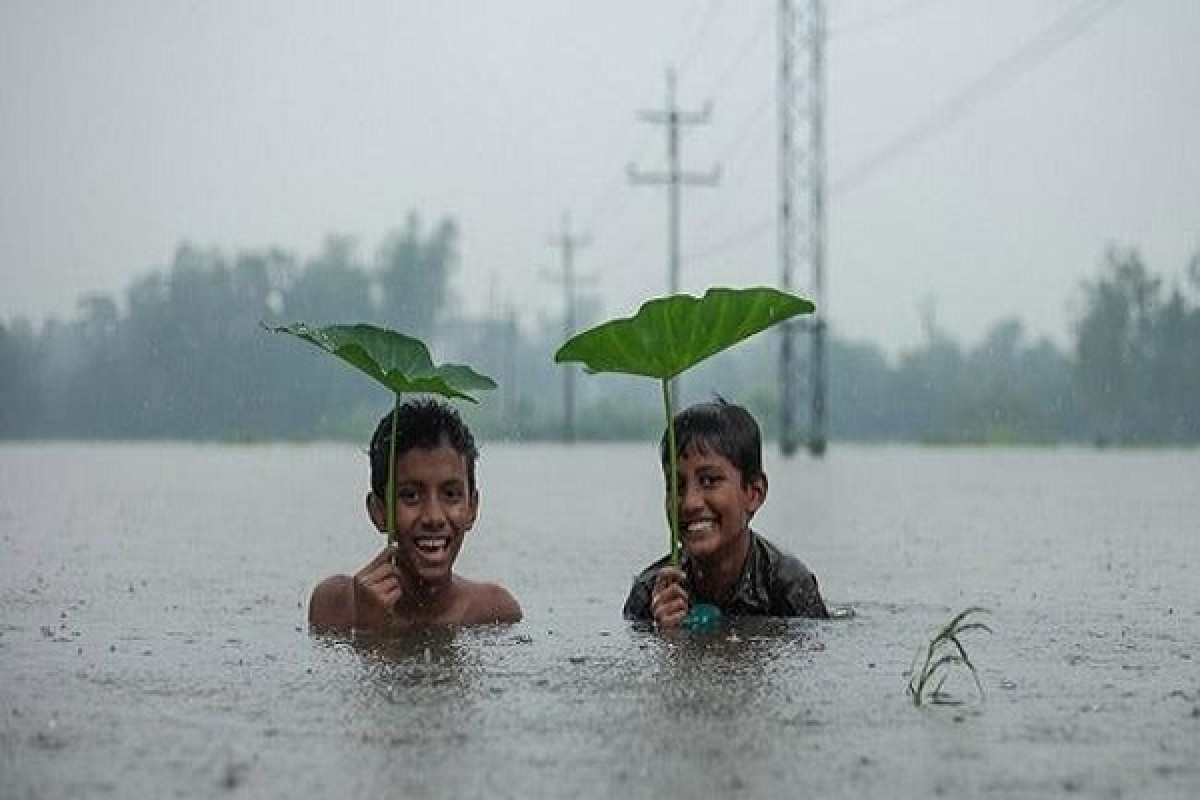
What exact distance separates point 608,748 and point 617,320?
1.83m

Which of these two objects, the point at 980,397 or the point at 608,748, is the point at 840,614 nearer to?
the point at 608,748

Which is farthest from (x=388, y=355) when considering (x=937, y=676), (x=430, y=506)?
(x=937, y=676)

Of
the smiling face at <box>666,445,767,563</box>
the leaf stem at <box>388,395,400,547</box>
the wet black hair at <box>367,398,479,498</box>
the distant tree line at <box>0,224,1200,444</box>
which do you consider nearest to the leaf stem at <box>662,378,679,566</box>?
the smiling face at <box>666,445,767,563</box>

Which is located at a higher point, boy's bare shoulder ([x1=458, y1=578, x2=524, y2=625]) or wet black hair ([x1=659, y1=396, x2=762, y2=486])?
wet black hair ([x1=659, y1=396, x2=762, y2=486])

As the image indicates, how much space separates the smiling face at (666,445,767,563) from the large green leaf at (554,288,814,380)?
0.26 metres

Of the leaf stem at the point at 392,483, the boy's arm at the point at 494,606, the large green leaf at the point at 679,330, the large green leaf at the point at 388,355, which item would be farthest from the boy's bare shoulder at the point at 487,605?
the large green leaf at the point at 679,330

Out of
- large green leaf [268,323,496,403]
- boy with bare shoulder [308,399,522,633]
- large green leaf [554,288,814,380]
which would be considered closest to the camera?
large green leaf [554,288,814,380]

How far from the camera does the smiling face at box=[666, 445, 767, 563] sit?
5.05 metres

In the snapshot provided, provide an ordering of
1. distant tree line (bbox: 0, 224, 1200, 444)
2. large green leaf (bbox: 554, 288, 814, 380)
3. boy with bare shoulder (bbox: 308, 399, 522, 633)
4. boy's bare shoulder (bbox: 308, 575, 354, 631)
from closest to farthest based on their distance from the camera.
Result: large green leaf (bbox: 554, 288, 814, 380) < boy with bare shoulder (bbox: 308, 399, 522, 633) < boy's bare shoulder (bbox: 308, 575, 354, 631) < distant tree line (bbox: 0, 224, 1200, 444)

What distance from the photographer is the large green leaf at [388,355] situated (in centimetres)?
488

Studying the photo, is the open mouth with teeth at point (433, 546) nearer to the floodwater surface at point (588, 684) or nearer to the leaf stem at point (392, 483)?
the leaf stem at point (392, 483)

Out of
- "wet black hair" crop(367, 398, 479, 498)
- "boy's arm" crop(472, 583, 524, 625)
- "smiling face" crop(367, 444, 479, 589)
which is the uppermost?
"wet black hair" crop(367, 398, 479, 498)

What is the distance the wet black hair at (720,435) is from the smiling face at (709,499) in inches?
0.6

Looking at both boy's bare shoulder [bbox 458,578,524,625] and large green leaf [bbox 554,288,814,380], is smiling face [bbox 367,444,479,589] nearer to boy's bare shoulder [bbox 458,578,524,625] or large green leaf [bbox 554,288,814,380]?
boy's bare shoulder [bbox 458,578,524,625]
